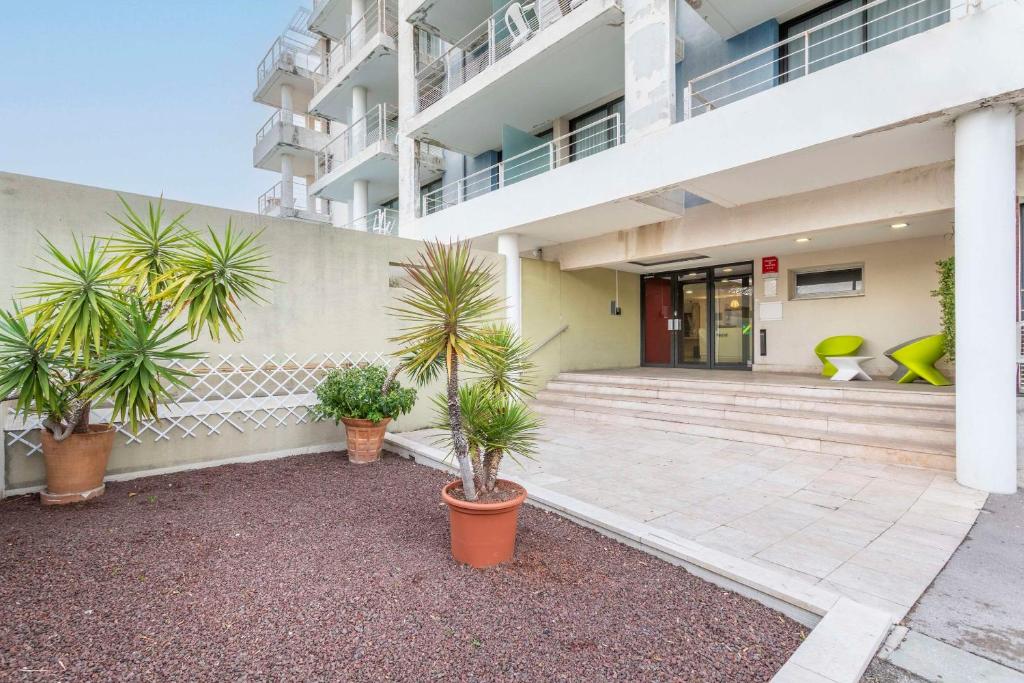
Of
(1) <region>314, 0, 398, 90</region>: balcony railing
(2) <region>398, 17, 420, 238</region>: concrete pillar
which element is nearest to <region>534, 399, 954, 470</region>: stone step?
(2) <region>398, 17, 420, 238</region>: concrete pillar

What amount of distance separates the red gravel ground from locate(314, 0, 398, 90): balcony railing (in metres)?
13.1

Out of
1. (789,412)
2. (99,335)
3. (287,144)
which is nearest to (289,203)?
(287,144)

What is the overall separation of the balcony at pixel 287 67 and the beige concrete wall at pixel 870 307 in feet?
55.1

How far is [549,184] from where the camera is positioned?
24.1 feet

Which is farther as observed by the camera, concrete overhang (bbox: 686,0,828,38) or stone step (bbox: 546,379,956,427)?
concrete overhang (bbox: 686,0,828,38)

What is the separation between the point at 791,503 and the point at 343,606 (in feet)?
11.3

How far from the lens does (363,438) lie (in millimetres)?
5094

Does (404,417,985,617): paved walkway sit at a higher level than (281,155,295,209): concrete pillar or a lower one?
lower

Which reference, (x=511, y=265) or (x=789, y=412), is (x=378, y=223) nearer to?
(x=511, y=265)

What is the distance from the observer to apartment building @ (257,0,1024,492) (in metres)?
4.04

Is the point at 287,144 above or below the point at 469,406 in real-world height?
above

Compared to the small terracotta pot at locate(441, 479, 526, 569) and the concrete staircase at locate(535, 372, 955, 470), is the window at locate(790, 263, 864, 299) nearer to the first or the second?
the concrete staircase at locate(535, 372, 955, 470)

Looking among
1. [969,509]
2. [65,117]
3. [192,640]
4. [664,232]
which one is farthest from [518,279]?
[65,117]

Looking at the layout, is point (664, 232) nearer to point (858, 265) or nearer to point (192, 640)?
point (858, 265)
